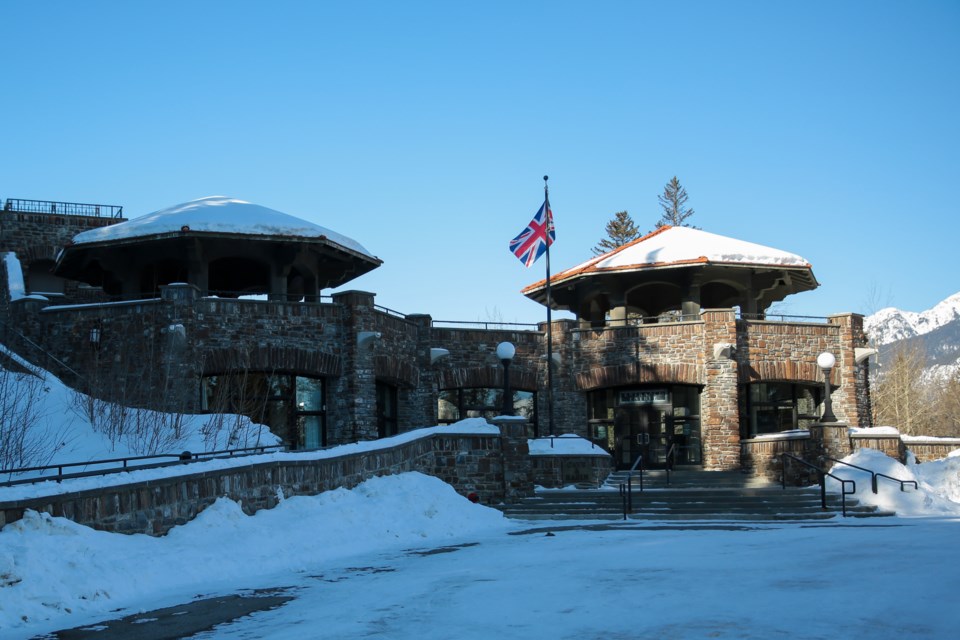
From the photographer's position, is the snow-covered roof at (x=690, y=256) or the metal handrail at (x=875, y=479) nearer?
the metal handrail at (x=875, y=479)

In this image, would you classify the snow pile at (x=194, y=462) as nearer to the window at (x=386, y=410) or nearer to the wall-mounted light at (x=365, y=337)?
the wall-mounted light at (x=365, y=337)

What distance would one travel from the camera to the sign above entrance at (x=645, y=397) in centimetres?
2978

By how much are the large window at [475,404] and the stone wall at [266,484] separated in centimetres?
904

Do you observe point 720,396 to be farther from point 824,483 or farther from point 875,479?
point 824,483

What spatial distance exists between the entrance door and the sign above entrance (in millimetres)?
156

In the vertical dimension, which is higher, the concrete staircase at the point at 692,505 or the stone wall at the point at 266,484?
the stone wall at the point at 266,484

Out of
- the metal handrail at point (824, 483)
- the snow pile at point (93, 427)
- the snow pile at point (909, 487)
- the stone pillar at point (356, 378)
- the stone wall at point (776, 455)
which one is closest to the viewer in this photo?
the snow pile at point (93, 427)

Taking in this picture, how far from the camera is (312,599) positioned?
10.1m

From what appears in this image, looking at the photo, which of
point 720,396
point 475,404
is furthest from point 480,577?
point 475,404

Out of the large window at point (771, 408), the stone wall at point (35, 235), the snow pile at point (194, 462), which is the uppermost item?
the stone wall at point (35, 235)

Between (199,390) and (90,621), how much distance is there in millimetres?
15490

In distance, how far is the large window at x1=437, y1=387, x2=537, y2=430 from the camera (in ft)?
98.6

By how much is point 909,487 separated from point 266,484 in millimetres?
13647

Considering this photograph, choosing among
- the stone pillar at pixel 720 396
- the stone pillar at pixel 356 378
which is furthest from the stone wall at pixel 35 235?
the stone pillar at pixel 720 396
